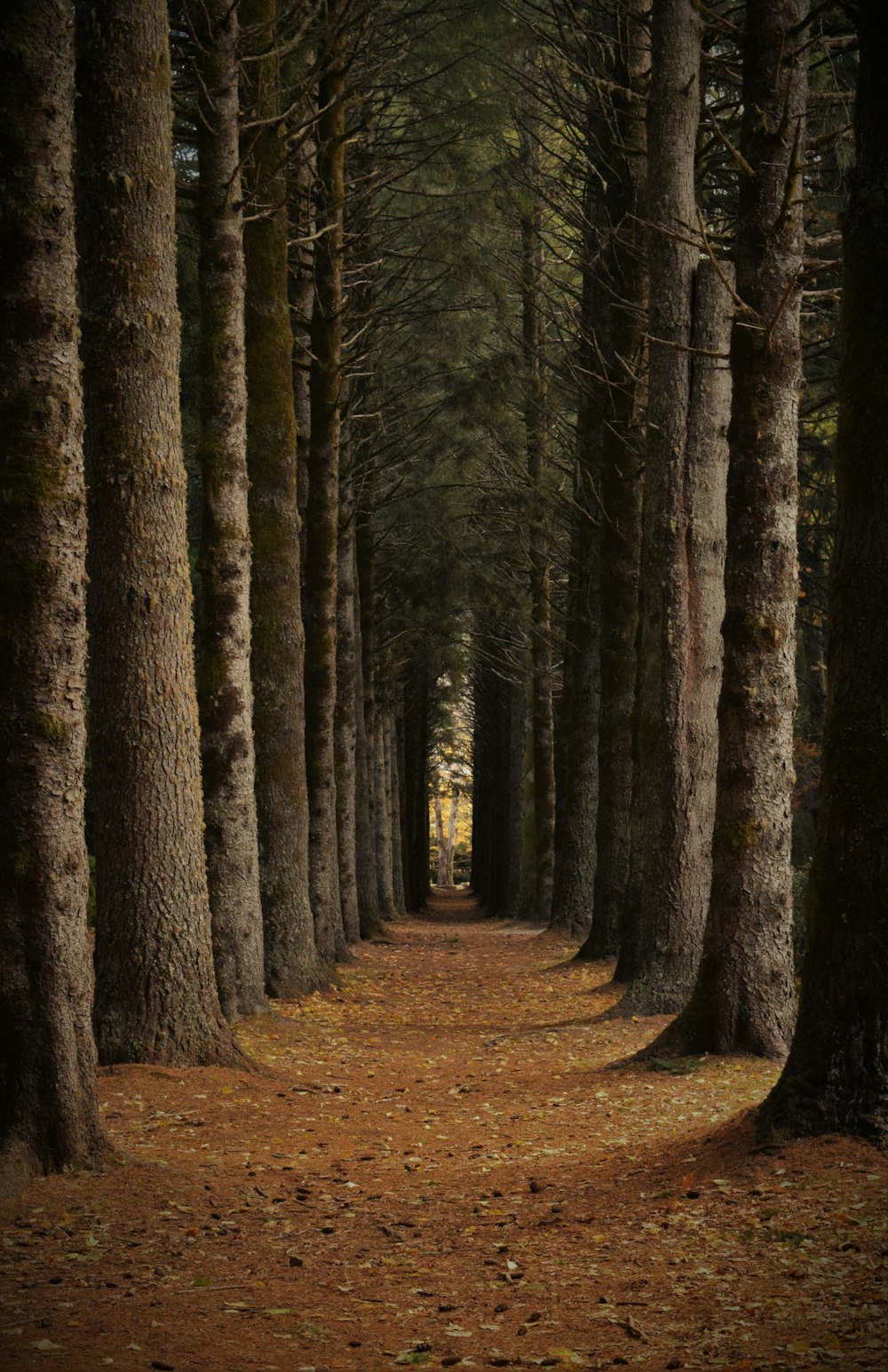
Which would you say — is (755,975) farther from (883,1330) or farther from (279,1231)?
(883,1330)

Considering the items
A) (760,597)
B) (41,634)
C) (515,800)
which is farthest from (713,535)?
(515,800)

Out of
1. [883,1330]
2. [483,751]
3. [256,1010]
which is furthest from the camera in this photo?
[483,751]

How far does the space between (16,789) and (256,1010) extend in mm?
4909

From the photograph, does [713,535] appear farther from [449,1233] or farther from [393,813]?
[393,813]

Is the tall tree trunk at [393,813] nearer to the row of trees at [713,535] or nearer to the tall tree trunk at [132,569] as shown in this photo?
the row of trees at [713,535]

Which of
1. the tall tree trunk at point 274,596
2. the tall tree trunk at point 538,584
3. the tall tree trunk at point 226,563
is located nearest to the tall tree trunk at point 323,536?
the tall tree trunk at point 274,596

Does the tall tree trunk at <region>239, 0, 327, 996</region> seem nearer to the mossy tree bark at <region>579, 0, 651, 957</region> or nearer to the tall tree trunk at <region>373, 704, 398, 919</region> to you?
Result: the mossy tree bark at <region>579, 0, 651, 957</region>

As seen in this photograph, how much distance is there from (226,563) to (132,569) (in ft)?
6.73

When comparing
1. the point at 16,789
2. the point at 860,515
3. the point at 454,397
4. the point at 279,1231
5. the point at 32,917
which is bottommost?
the point at 279,1231

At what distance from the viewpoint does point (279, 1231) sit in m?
5.06

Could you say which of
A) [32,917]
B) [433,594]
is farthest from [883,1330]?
[433,594]

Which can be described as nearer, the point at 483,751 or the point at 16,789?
the point at 16,789

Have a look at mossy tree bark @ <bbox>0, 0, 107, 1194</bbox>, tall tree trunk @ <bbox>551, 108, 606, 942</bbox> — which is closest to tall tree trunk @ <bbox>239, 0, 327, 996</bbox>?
mossy tree bark @ <bbox>0, 0, 107, 1194</bbox>

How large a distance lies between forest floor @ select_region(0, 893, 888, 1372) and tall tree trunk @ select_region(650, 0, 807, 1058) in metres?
0.63
